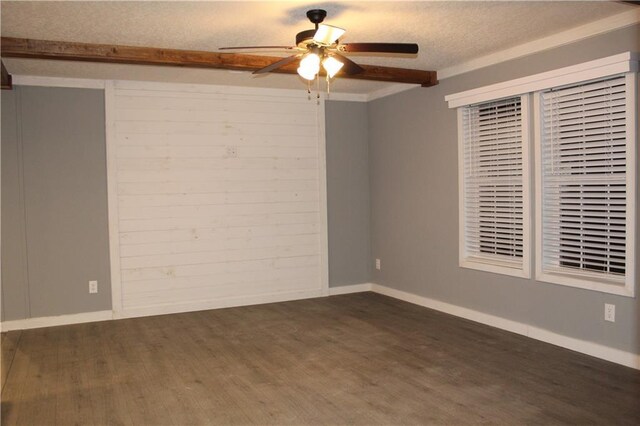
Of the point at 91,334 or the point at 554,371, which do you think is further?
the point at 91,334

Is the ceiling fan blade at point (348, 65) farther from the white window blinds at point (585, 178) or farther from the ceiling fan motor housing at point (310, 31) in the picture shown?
the white window blinds at point (585, 178)

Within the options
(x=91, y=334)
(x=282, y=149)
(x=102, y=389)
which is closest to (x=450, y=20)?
(x=282, y=149)

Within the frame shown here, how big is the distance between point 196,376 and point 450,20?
308 cm

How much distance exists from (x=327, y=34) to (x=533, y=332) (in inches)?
119

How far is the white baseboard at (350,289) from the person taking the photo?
6.69 meters

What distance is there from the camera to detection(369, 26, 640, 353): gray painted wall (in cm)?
408

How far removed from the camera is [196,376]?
392 cm

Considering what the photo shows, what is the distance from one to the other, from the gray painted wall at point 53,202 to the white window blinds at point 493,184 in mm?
3661

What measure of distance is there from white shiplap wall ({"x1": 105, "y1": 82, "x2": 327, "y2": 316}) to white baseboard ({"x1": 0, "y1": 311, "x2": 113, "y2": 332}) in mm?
166

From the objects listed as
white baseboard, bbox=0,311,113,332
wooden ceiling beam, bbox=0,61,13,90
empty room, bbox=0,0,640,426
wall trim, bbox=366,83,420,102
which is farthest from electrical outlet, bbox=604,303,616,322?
wooden ceiling beam, bbox=0,61,13,90

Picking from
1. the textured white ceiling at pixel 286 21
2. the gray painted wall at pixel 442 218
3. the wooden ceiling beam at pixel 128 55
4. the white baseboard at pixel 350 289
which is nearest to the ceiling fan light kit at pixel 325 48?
the textured white ceiling at pixel 286 21

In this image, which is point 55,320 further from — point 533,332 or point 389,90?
point 533,332

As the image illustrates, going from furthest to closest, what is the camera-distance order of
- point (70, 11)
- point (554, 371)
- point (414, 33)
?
1. point (414, 33)
2. point (554, 371)
3. point (70, 11)

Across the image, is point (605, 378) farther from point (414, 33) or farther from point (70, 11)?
point (70, 11)
